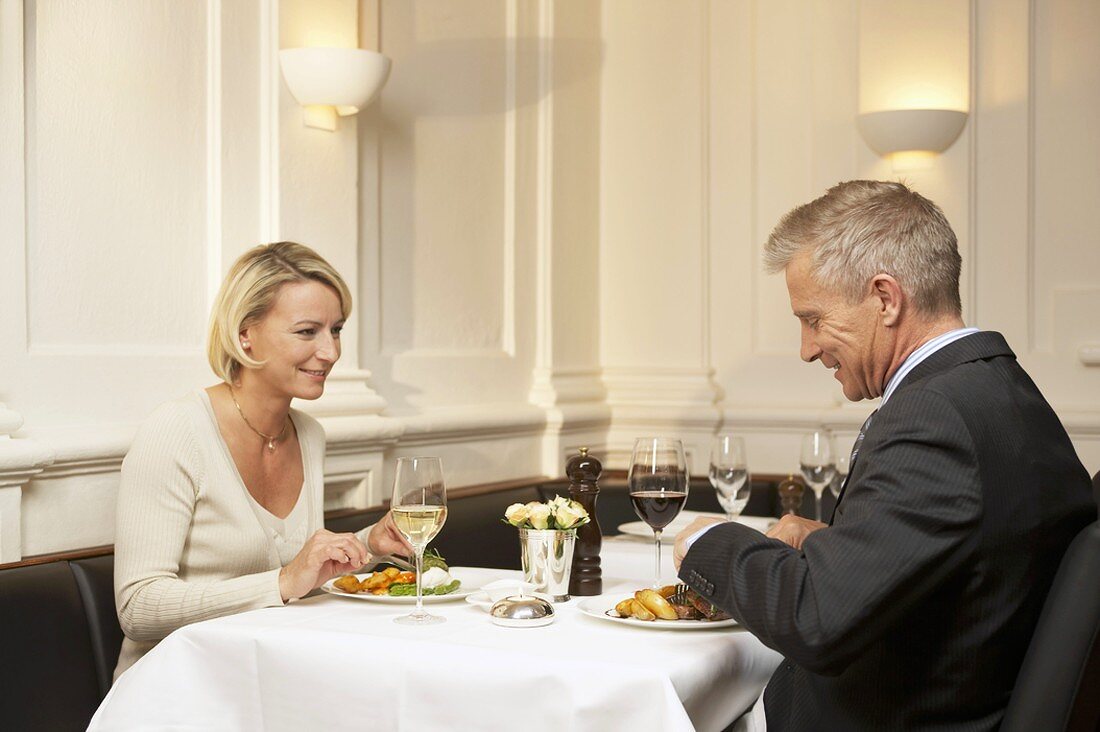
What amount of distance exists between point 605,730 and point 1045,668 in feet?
1.99

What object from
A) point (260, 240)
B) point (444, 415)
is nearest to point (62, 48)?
point (260, 240)

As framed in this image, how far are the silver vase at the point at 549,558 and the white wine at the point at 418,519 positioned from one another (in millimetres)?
166

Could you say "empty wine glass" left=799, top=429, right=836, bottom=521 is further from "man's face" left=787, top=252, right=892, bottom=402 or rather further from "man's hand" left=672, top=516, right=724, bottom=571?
"man's hand" left=672, top=516, right=724, bottom=571

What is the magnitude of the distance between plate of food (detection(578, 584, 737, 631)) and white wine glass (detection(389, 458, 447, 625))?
29 centimetres

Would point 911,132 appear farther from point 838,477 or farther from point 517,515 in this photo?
point 517,515

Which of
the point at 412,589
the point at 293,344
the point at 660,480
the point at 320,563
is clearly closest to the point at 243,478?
the point at 293,344

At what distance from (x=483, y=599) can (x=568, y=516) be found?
9.2 inches

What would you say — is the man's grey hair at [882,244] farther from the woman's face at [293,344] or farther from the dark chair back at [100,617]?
the dark chair back at [100,617]

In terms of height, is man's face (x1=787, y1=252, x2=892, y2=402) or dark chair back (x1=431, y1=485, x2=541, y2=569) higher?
man's face (x1=787, y1=252, x2=892, y2=402)

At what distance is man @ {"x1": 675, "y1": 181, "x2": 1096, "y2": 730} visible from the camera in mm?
1666

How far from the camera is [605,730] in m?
1.69

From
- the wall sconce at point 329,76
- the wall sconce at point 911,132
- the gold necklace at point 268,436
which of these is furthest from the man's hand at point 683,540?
the wall sconce at point 911,132

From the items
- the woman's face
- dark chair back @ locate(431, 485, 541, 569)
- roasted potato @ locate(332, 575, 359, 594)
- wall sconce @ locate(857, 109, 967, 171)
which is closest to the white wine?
roasted potato @ locate(332, 575, 359, 594)

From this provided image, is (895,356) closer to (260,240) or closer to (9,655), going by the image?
(9,655)
